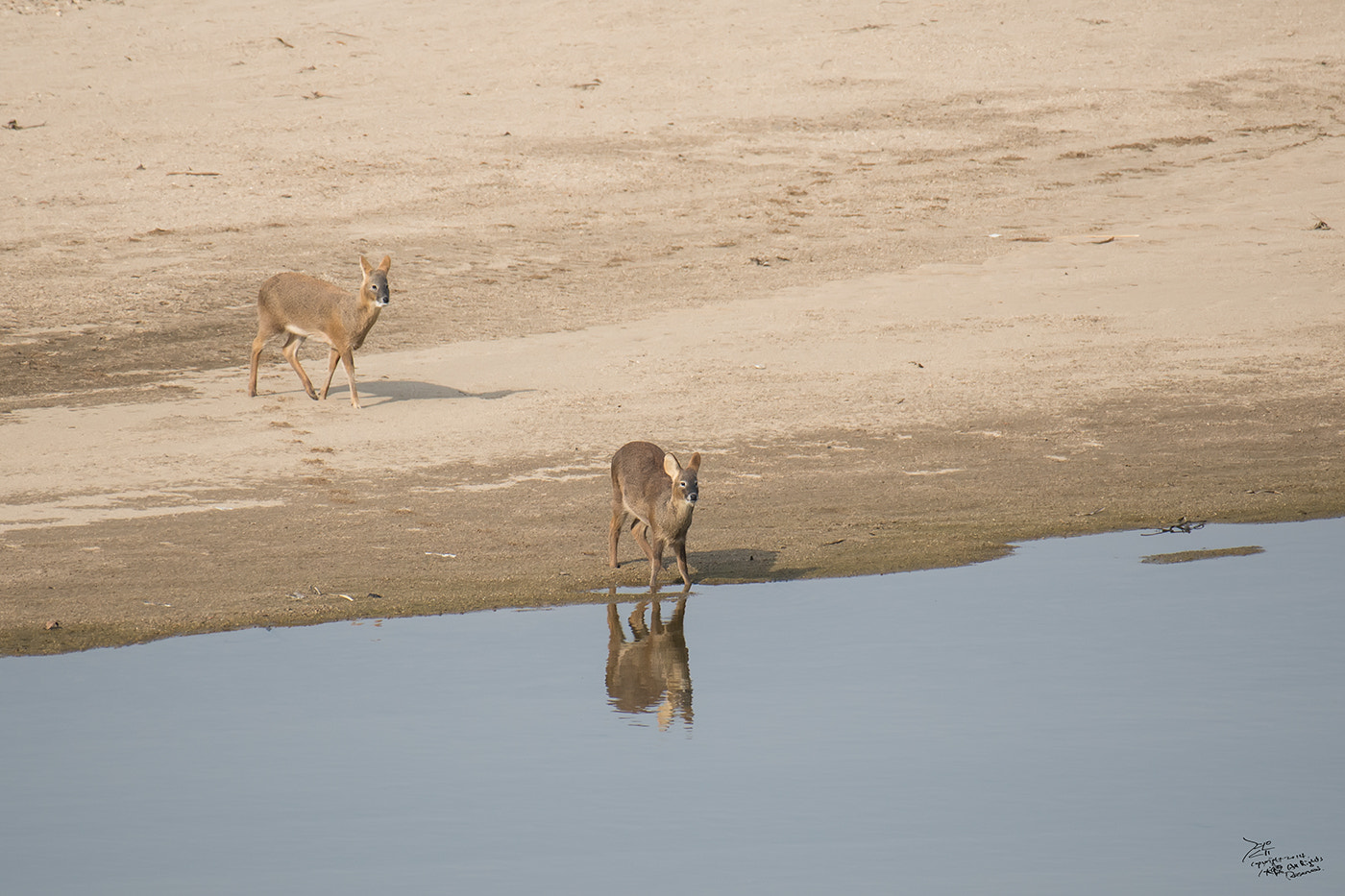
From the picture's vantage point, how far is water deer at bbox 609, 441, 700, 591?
898 centimetres

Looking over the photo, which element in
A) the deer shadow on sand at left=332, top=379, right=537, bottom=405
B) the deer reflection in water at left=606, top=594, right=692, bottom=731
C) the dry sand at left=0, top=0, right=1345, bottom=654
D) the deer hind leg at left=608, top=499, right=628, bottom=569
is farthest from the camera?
the deer shadow on sand at left=332, top=379, right=537, bottom=405

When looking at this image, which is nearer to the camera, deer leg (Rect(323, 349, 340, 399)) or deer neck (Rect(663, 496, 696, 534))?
deer neck (Rect(663, 496, 696, 534))

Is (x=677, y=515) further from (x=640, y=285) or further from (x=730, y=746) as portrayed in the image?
(x=640, y=285)

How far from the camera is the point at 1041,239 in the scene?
55.9ft

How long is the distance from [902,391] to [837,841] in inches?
277

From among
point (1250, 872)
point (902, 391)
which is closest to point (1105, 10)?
point (902, 391)

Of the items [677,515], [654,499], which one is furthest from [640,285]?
[677,515]

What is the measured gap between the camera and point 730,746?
7266mm

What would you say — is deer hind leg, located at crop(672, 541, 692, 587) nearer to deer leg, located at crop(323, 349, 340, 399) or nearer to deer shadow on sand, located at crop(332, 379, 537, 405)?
deer shadow on sand, located at crop(332, 379, 537, 405)

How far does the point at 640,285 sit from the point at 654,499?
711 cm

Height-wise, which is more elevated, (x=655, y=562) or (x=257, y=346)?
(x=257, y=346)
